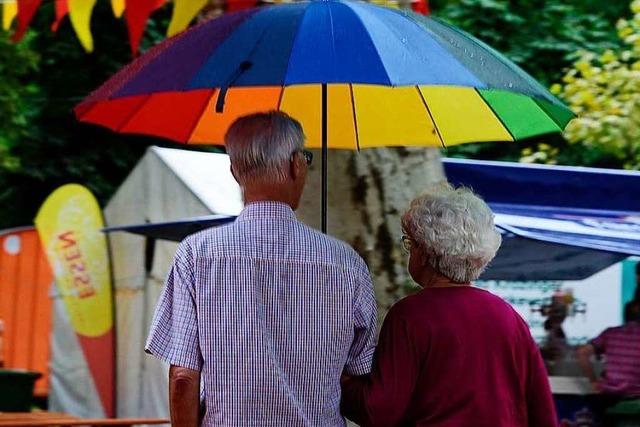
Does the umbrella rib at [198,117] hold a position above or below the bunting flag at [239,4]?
below

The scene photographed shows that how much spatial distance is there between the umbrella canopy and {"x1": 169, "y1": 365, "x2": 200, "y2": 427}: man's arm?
0.69 meters

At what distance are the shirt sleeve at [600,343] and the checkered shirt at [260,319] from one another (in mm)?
4841

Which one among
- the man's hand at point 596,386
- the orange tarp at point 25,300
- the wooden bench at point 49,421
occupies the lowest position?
the orange tarp at point 25,300

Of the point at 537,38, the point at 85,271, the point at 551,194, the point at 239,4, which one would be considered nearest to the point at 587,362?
the point at 551,194

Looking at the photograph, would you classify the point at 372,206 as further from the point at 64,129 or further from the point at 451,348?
the point at 64,129

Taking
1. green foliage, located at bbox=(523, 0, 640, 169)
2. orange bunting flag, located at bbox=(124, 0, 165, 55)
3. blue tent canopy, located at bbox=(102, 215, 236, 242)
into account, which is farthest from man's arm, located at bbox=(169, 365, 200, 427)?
green foliage, located at bbox=(523, 0, 640, 169)

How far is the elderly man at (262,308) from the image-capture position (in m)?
3.21

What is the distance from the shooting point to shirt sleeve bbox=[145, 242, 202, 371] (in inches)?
126

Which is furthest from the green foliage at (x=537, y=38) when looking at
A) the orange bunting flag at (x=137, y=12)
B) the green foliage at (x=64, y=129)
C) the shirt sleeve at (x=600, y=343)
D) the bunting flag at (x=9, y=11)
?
the orange bunting flag at (x=137, y=12)

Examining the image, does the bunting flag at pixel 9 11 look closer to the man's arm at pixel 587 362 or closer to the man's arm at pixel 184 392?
the man's arm at pixel 587 362

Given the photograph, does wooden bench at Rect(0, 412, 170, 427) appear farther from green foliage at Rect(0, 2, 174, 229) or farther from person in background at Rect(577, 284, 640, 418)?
green foliage at Rect(0, 2, 174, 229)

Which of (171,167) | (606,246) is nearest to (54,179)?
(171,167)

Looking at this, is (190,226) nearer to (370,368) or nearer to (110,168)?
(370,368)

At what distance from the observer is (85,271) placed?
37.4 feet
